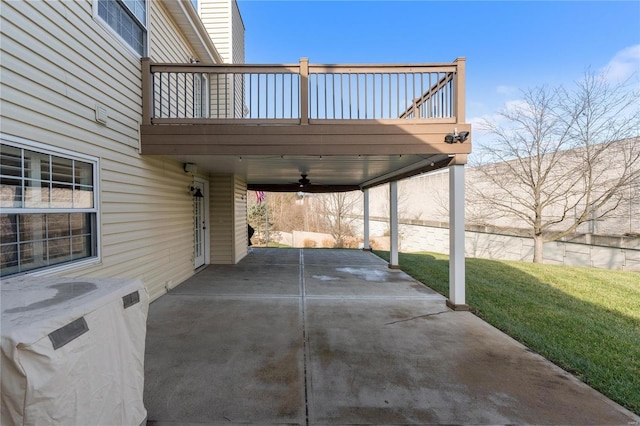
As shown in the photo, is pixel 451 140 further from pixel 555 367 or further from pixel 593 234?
pixel 593 234

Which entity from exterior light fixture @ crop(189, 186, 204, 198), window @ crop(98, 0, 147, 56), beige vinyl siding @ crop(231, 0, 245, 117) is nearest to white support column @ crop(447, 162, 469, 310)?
window @ crop(98, 0, 147, 56)

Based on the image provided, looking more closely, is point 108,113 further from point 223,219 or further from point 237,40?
point 237,40

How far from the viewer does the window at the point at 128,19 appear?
3816mm

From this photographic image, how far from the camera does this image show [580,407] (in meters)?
2.24

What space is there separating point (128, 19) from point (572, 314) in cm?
731

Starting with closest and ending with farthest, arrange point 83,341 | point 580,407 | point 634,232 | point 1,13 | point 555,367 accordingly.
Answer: point 83,341 < point 580,407 < point 1,13 < point 555,367 < point 634,232

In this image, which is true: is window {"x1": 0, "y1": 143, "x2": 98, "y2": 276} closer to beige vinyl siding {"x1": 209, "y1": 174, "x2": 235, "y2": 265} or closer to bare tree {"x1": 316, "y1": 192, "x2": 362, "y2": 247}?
beige vinyl siding {"x1": 209, "y1": 174, "x2": 235, "y2": 265}

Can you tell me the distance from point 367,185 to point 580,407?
25.4 ft

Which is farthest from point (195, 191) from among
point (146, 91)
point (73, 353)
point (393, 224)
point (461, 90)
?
point (73, 353)

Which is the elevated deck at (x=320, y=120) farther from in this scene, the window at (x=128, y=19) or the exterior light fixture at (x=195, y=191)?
the exterior light fixture at (x=195, y=191)

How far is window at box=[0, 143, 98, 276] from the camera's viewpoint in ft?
8.15

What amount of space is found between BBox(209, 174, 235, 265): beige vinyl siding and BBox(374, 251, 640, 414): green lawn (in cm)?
456

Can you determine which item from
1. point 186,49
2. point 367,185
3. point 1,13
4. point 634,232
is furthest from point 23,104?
point 634,232

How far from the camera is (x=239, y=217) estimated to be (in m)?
8.78
